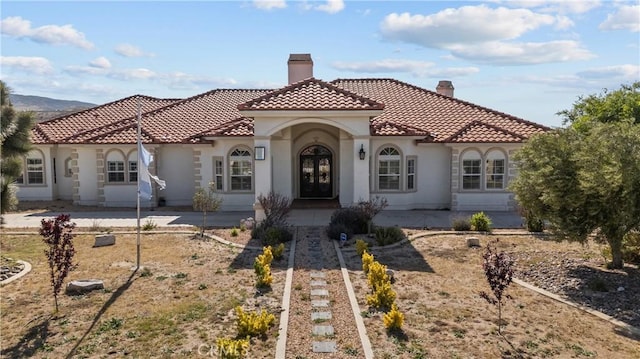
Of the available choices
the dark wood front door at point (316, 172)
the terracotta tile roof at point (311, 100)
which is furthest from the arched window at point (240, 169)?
the terracotta tile roof at point (311, 100)

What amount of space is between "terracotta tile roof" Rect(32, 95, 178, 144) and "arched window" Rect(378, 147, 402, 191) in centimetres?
1182

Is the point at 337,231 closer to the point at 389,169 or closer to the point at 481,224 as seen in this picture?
the point at 481,224

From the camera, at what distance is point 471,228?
15.4 meters

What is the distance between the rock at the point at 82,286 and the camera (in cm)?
945

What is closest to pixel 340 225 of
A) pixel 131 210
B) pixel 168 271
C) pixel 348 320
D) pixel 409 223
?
pixel 409 223

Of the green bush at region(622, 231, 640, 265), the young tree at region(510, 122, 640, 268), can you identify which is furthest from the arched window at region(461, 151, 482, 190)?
the green bush at region(622, 231, 640, 265)

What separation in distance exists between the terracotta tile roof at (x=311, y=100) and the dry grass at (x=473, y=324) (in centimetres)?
607

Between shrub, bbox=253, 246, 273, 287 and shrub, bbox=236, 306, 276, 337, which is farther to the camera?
shrub, bbox=253, 246, 273, 287

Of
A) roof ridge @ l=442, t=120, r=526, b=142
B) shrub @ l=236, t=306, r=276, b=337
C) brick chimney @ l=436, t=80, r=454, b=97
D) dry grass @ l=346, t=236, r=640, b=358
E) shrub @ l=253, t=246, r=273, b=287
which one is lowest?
dry grass @ l=346, t=236, r=640, b=358

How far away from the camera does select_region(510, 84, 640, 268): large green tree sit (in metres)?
9.61

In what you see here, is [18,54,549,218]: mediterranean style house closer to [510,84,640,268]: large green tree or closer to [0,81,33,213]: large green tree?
[0,81,33,213]: large green tree

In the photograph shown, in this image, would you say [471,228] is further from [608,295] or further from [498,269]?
[498,269]

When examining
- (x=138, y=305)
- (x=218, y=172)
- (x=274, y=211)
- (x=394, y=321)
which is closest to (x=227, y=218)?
(x=218, y=172)

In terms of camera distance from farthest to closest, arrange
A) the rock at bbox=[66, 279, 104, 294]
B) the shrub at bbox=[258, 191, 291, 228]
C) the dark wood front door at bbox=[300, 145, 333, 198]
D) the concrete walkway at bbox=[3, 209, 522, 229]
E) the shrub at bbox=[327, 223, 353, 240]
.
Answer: the dark wood front door at bbox=[300, 145, 333, 198] → the concrete walkway at bbox=[3, 209, 522, 229] → the shrub at bbox=[258, 191, 291, 228] → the shrub at bbox=[327, 223, 353, 240] → the rock at bbox=[66, 279, 104, 294]
